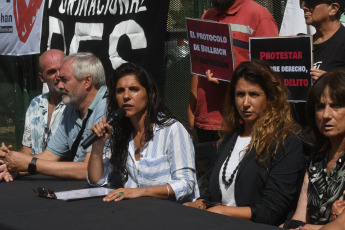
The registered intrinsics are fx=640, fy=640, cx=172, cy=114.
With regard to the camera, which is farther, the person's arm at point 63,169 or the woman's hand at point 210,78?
the woman's hand at point 210,78

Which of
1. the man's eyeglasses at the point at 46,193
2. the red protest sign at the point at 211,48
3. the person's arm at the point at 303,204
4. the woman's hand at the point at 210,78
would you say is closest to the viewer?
the person's arm at the point at 303,204

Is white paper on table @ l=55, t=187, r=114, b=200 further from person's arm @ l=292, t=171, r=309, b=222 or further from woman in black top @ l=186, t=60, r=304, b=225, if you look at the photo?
person's arm @ l=292, t=171, r=309, b=222

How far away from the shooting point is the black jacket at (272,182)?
331cm

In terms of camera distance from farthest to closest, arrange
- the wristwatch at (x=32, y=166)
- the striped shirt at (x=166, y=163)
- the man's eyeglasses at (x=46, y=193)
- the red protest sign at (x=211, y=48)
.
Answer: the red protest sign at (x=211, y=48) < the wristwatch at (x=32, y=166) < the striped shirt at (x=166, y=163) < the man's eyeglasses at (x=46, y=193)

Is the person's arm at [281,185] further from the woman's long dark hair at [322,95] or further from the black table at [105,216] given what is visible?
the black table at [105,216]

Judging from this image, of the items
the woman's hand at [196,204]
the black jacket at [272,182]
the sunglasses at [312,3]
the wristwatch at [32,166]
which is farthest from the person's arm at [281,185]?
the wristwatch at [32,166]

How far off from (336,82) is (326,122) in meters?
0.21

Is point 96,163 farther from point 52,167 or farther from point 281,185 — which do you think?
point 281,185

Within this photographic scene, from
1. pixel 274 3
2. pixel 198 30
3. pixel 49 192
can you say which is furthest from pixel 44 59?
pixel 49 192

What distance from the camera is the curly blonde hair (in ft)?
11.2

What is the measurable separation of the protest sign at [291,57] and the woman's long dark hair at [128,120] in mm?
685

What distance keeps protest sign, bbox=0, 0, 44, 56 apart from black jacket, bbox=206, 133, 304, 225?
4.82m

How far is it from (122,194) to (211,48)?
5.49ft

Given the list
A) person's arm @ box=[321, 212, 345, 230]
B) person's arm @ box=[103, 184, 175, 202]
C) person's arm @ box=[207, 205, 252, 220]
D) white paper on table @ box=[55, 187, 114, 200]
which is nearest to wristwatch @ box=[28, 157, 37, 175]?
white paper on table @ box=[55, 187, 114, 200]
